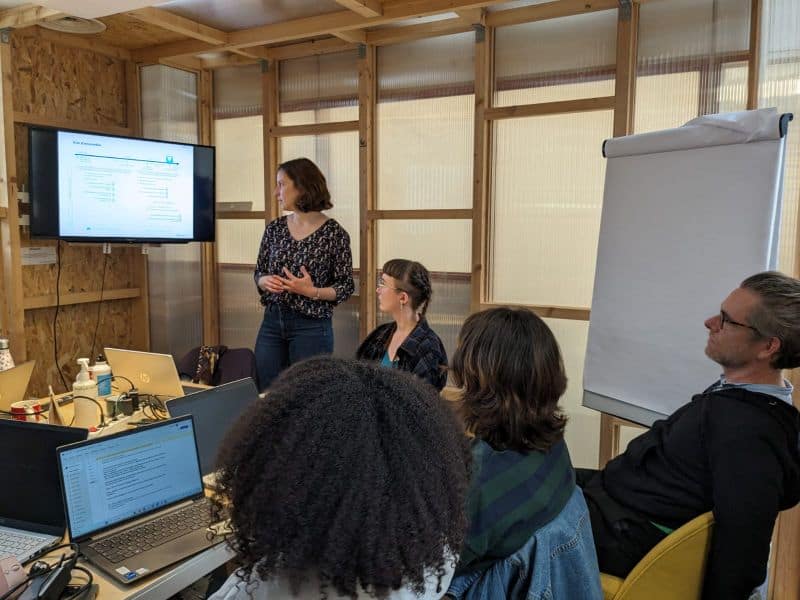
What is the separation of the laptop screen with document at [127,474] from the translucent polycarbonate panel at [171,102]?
10.1ft

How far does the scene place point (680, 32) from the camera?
2.79 meters

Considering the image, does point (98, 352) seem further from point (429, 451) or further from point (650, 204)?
point (429, 451)

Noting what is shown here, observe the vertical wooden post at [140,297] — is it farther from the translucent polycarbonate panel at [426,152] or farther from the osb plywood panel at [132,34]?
the translucent polycarbonate panel at [426,152]

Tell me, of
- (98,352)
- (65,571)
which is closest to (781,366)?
(65,571)

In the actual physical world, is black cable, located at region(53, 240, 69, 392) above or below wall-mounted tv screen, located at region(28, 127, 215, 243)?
below

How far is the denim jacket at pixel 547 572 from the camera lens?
1.30 meters

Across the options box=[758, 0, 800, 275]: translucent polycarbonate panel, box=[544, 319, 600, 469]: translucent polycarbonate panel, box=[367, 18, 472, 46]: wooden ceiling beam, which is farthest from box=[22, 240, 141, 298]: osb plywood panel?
box=[758, 0, 800, 275]: translucent polycarbonate panel

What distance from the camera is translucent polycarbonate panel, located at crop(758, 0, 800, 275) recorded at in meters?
2.42

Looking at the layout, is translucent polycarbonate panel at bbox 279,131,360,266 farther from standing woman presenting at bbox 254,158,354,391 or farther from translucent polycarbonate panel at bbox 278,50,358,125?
standing woman presenting at bbox 254,158,354,391

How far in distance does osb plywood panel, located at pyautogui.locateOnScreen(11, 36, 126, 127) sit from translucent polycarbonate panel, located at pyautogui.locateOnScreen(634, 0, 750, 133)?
3349 millimetres

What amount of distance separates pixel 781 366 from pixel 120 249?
4.05 metres

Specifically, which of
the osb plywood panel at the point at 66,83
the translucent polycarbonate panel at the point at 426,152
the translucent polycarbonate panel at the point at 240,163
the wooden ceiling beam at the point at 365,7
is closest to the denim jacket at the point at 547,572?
the translucent polycarbonate panel at the point at 426,152

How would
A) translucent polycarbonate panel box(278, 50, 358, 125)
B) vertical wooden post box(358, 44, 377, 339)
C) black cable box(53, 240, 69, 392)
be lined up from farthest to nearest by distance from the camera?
black cable box(53, 240, 69, 392) → translucent polycarbonate panel box(278, 50, 358, 125) → vertical wooden post box(358, 44, 377, 339)

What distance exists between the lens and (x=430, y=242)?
349 cm
